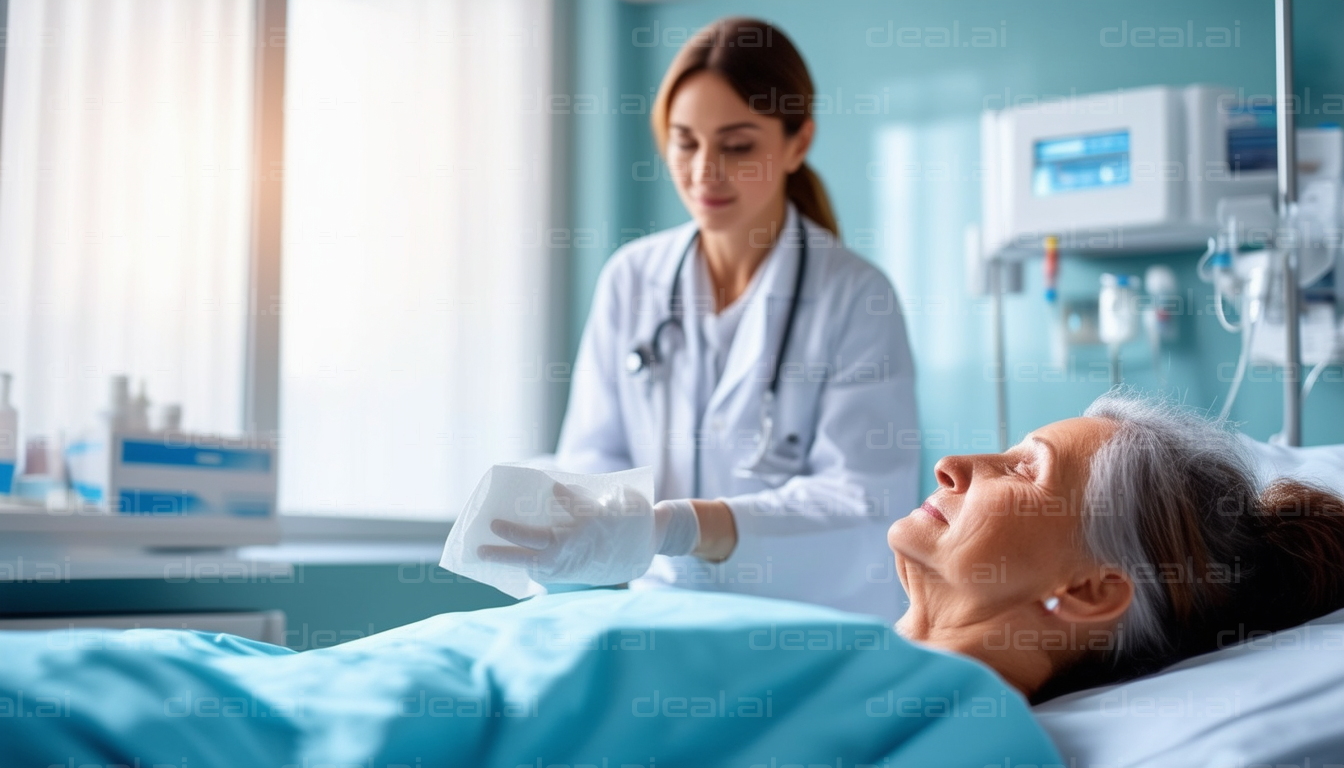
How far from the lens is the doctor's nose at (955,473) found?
4.04 feet

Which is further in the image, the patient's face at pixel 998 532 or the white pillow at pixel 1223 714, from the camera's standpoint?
the patient's face at pixel 998 532

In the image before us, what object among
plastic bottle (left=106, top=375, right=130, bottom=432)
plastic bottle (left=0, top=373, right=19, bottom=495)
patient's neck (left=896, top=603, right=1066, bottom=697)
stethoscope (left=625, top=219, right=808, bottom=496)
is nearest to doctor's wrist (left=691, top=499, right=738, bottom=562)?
stethoscope (left=625, top=219, right=808, bottom=496)

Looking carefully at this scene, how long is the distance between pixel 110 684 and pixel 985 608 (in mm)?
811

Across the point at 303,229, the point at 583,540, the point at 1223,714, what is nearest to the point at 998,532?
the point at 1223,714

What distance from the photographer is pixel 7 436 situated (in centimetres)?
195

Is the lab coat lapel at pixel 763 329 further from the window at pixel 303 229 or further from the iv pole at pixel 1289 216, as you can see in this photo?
the window at pixel 303 229

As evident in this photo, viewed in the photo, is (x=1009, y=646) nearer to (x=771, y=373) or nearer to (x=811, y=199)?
(x=771, y=373)

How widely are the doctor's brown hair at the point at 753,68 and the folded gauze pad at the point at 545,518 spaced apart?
2.66ft

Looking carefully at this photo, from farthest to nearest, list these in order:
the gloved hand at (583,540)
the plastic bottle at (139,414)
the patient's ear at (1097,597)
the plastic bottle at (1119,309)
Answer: the plastic bottle at (1119,309), the plastic bottle at (139,414), the gloved hand at (583,540), the patient's ear at (1097,597)

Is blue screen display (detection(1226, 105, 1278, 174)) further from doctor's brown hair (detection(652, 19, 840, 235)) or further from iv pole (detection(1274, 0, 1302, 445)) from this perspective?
doctor's brown hair (detection(652, 19, 840, 235))

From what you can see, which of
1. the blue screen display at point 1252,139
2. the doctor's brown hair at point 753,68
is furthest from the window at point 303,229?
the blue screen display at point 1252,139

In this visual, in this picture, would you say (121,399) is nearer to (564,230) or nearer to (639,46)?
(564,230)

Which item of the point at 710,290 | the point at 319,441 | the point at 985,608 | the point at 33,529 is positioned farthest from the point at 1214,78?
the point at 33,529

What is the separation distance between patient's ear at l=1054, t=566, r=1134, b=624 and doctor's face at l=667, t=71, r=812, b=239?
98 centimetres
